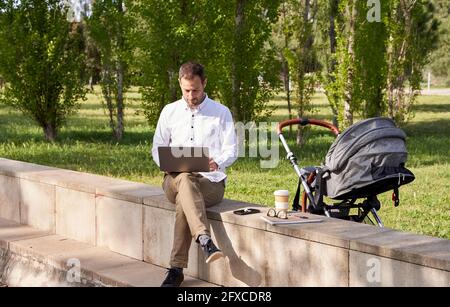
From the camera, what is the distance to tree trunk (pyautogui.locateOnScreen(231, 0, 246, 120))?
19.2 meters

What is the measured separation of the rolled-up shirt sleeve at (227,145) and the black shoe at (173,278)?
933 mm

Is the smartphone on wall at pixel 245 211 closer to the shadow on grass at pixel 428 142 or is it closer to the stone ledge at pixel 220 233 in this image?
the stone ledge at pixel 220 233

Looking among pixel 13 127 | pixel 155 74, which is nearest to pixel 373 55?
pixel 155 74

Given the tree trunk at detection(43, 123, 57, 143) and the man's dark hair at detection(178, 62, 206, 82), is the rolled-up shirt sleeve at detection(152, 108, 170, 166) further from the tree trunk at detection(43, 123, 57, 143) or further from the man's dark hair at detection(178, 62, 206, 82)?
the tree trunk at detection(43, 123, 57, 143)

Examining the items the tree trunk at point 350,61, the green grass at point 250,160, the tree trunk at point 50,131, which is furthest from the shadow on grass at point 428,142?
the tree trunk at point 50,131

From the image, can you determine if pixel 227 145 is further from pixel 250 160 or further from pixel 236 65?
pixel 236 65

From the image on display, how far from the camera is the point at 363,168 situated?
19.8 ft

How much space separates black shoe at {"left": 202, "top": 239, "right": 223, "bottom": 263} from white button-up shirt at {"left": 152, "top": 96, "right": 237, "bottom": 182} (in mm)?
919

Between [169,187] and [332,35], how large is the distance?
23678mm

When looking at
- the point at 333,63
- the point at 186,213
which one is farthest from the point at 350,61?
the point at 186,213

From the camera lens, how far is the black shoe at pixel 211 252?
562 cm

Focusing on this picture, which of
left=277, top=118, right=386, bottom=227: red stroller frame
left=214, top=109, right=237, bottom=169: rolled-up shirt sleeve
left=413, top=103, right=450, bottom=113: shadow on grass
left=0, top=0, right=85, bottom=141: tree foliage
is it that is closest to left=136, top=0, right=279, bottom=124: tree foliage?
left=0, top=0, right=85, bottom=141: tree foliage
